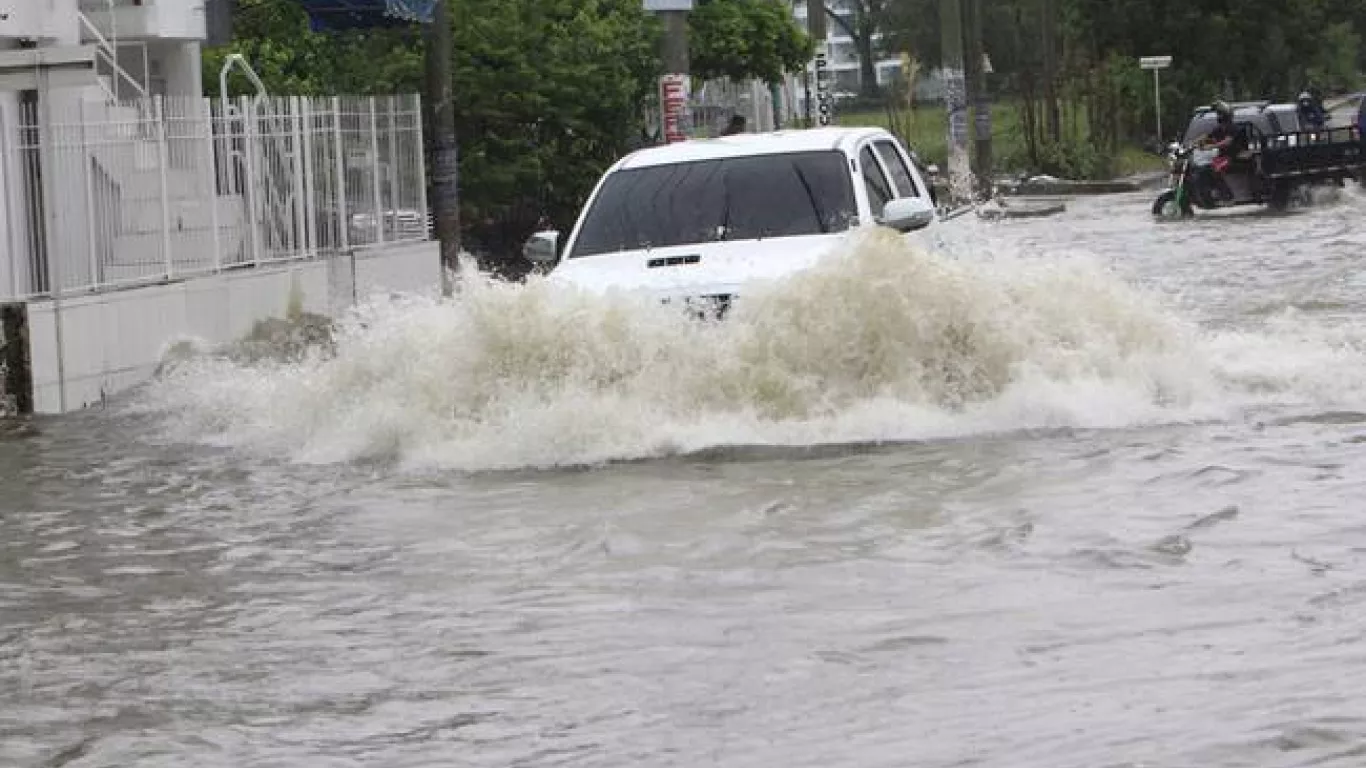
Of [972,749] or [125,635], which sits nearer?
[972,749]

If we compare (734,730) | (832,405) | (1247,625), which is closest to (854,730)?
(734,730)

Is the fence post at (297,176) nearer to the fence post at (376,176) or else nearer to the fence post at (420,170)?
the fence post at (376,176)

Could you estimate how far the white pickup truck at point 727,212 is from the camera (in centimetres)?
1422

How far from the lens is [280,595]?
10.0 m

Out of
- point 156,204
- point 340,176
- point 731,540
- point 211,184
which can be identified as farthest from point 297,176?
point 731,540

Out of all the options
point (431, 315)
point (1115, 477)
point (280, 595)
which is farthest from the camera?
point (431, 315)

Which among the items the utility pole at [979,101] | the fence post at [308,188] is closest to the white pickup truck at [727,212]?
the fence post at [308,188]

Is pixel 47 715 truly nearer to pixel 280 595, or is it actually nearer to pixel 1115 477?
pixel 280 595

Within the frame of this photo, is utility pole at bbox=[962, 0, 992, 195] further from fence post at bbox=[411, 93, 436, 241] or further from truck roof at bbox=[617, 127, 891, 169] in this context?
truck roof at bbox=[617, 127, 891, 169]

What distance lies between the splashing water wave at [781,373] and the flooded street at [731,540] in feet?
0.07

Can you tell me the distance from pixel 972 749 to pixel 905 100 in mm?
50268

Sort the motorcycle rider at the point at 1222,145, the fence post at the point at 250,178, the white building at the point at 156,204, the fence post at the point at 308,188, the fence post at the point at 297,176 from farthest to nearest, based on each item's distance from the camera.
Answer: the motorcycle rider at the point at 1222,145
the fence post at the point at 308,188
the fence post at the point at 297,176
the fence post at the point at 250,178
the white building at the point at 156,204

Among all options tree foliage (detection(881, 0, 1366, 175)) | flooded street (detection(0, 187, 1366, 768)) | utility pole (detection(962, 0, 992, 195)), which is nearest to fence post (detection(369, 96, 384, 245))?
flooded street (detection(0, 187, 1366, 768))

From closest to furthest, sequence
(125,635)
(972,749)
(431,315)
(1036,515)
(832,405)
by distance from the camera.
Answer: (972,749)
(125,635)
(1036,515)
(832,405)
(431,315)
